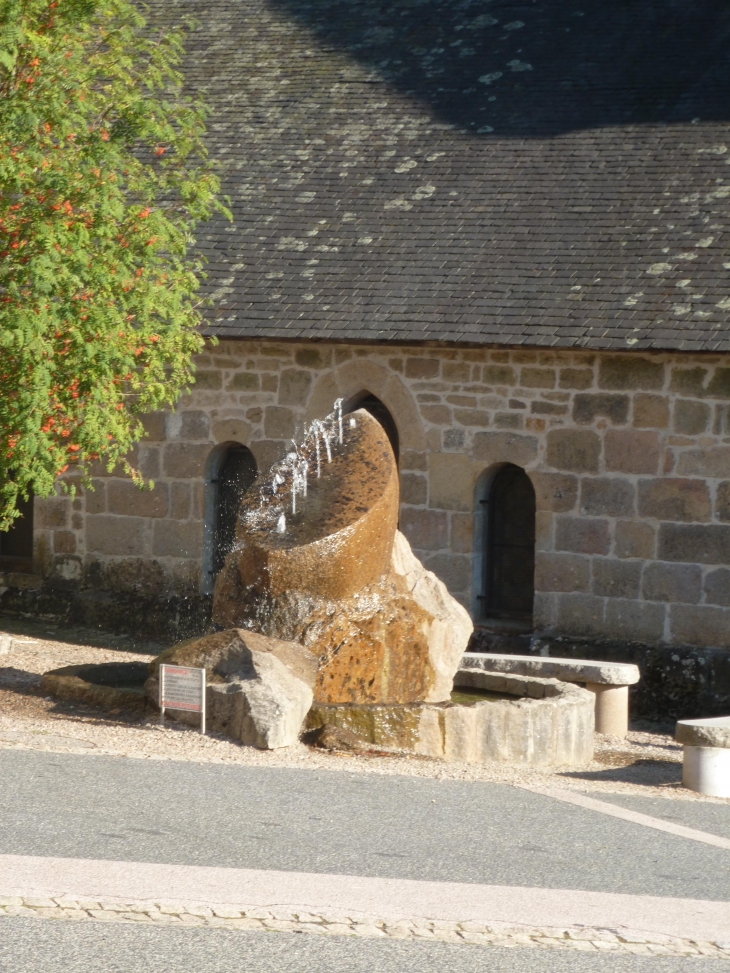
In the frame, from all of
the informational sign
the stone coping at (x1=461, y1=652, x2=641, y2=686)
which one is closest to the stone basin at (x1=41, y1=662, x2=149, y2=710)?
the informational sign

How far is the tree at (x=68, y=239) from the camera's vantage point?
917 cm

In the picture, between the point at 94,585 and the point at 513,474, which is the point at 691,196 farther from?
the point at 94,585

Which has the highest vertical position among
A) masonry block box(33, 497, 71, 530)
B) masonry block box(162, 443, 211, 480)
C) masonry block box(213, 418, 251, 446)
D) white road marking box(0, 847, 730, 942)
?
masonry block box(213, 418, 251, 446)

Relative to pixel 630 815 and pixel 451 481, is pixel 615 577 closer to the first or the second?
pixel 451 481

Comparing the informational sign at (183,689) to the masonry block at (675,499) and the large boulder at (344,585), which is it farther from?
the masonry block at (675,499)

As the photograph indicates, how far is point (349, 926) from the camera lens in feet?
17.4

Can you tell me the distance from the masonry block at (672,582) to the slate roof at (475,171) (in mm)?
1874

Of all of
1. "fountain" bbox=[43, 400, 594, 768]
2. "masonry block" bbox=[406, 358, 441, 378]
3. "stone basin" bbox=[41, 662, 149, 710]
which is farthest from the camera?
"masonry block" bbox=[406, 358, 441, 378]

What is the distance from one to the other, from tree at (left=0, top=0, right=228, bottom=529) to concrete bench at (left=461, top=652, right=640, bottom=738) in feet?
11.0

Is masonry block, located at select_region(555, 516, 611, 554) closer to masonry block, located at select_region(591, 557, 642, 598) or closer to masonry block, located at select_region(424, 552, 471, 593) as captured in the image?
masonry block, located at select_region(591, 557, 642, 598)

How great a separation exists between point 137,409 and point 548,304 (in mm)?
3880

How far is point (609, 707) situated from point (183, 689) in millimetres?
3768

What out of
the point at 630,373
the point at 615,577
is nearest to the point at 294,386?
the point at 630,373

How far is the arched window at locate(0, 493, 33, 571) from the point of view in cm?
1541
